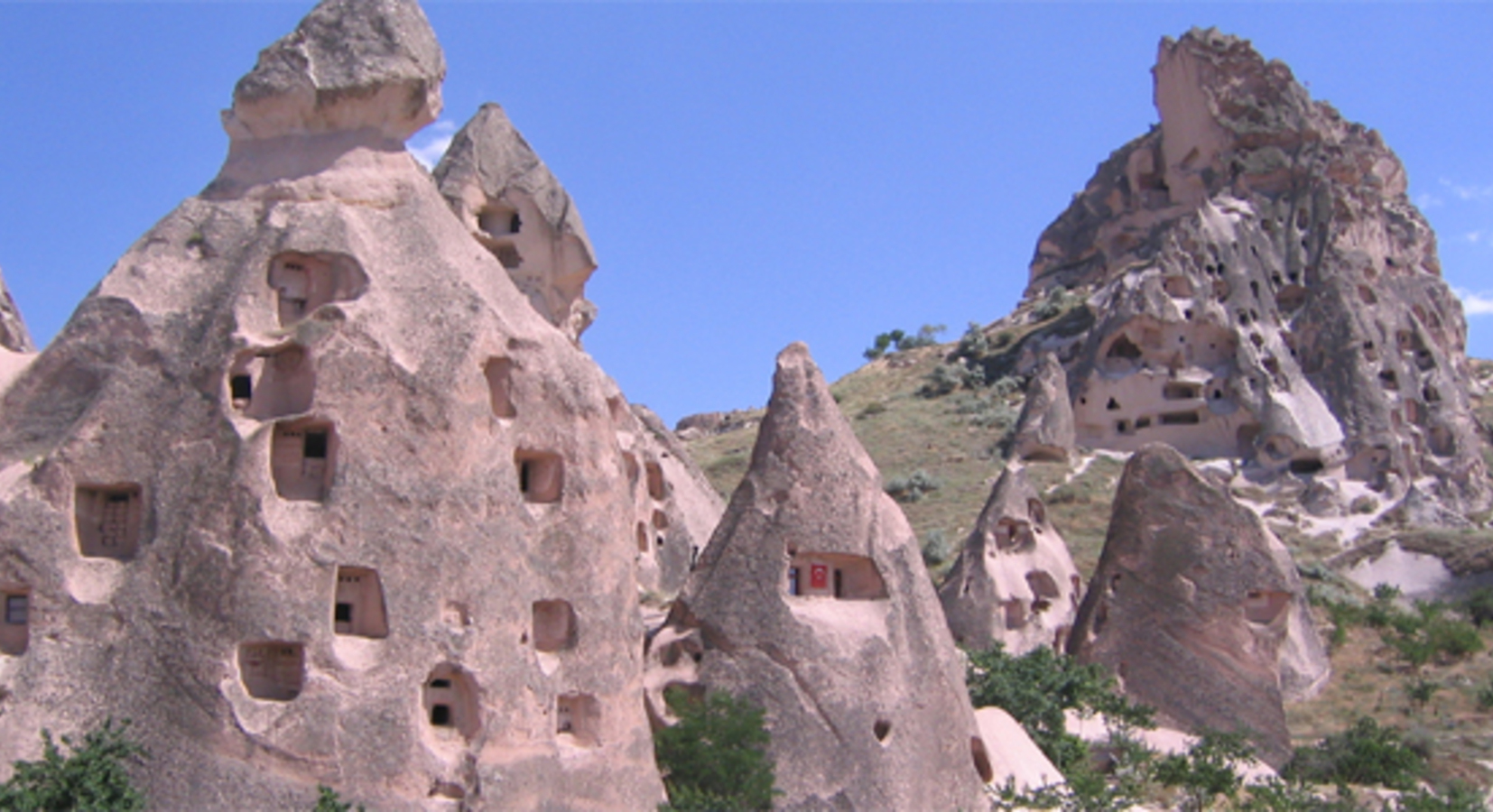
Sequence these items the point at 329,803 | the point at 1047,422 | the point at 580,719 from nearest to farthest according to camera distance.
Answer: the point at 329,803
the point at 580,719
the point at 1047,422

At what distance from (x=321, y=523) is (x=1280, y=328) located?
3991 centimetres

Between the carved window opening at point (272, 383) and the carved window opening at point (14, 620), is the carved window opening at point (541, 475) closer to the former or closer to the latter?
the carved window opening at point (272, 383)

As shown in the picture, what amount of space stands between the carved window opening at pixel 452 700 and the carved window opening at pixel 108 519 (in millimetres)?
3103

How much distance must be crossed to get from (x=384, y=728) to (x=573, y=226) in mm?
11812

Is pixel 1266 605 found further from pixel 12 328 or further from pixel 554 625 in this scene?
pixel 12 328

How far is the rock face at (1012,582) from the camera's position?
2973 centimetres

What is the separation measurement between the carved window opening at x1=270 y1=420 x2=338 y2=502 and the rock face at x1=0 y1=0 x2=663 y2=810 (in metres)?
0.03

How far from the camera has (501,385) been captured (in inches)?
666

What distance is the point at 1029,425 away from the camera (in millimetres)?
46625

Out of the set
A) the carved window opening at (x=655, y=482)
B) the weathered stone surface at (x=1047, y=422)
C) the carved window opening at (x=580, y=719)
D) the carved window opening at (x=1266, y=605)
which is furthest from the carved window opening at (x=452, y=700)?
the weathered stone surface at (x=1047, y=422)

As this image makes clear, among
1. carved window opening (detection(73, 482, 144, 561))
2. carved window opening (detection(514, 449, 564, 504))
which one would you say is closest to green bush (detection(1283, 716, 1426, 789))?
carved window opening (detection(514, 449, 564, 504))

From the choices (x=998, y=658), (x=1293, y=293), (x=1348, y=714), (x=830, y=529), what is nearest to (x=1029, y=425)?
(x=1293, y=293)

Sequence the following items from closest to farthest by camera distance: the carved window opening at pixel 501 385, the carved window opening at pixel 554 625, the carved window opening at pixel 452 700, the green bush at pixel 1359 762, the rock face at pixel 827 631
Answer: the carved window opening at pixel 452 700 < the carved window opening at pixel 554 625 < the carved window opening at pixel 501 385 < the rock face at pixel 827 631 < the green bush at pixel 1359 762

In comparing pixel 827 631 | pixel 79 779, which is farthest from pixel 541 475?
pixel 79 779
